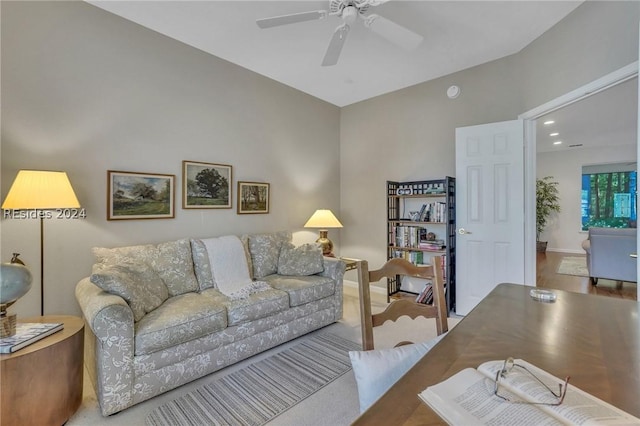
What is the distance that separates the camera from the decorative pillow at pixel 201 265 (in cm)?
276

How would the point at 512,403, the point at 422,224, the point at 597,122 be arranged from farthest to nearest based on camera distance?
1. the point at 597,122
2. the point at 422,224
3. the point at 512,403

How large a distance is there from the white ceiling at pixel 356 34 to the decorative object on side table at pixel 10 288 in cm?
219

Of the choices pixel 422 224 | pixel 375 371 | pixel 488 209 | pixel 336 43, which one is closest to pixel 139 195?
pixel 336 43

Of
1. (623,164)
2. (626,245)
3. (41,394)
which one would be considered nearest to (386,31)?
(41,394)

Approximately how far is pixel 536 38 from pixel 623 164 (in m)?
6.20

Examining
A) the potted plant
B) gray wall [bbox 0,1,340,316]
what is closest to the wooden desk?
gray wall [bbox 0,1,340,316]

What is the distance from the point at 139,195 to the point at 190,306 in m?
1.25

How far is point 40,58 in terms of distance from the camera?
2268mm

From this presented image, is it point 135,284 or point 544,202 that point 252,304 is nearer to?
point 135,284

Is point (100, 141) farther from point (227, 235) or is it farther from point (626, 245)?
point (626, 245)

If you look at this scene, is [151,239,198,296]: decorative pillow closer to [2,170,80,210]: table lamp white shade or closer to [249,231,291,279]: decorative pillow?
[249,231,291,279]: decorative pillow

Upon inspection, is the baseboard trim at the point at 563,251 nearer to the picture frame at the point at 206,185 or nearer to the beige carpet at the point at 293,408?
the beige carpet at the point at 293,408

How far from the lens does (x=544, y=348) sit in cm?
97

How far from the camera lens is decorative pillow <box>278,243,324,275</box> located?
3.17 meters
